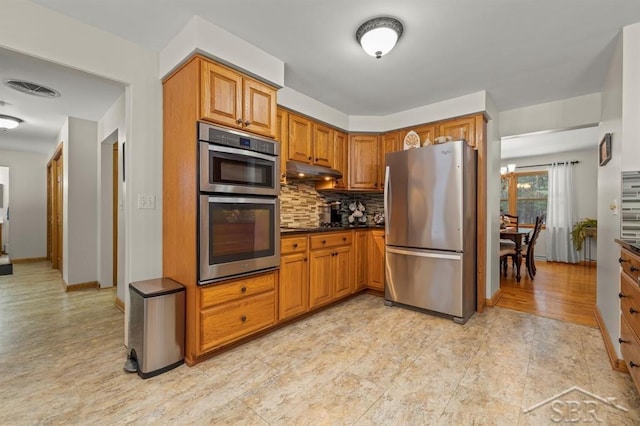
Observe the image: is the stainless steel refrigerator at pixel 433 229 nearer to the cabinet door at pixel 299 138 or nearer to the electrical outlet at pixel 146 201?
the cabinet door at pixel 299 138

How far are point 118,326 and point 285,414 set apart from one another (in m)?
2.11

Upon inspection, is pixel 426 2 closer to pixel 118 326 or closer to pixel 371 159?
pixel 371 159

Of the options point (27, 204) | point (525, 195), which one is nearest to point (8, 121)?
point (27, 204)

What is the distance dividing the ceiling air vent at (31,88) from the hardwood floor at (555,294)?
559 centimetres

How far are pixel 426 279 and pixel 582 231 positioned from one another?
5015mm

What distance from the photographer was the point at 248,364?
2.10 metres

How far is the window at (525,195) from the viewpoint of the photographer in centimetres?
683

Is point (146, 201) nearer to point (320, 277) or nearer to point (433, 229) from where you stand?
point (320, 277)

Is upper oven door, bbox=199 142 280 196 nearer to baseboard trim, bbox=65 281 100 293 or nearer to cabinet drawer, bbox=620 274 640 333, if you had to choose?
cabinet drawer, bbox=620 274 640 333

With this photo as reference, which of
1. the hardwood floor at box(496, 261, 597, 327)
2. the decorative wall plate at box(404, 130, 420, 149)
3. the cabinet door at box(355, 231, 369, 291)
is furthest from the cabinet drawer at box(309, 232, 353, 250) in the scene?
the hardwood floor at box(496, 261, 597, 327)

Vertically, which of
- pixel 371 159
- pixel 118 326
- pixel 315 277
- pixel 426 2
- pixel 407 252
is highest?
pixel 426 2

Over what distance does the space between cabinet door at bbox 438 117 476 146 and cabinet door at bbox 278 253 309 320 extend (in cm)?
222

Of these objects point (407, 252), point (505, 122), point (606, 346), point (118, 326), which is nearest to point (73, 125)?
point (118, 326)

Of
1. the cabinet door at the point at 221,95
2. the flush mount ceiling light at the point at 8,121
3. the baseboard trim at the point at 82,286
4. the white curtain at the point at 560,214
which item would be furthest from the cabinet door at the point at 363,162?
the white curtain at the point at 560,214
